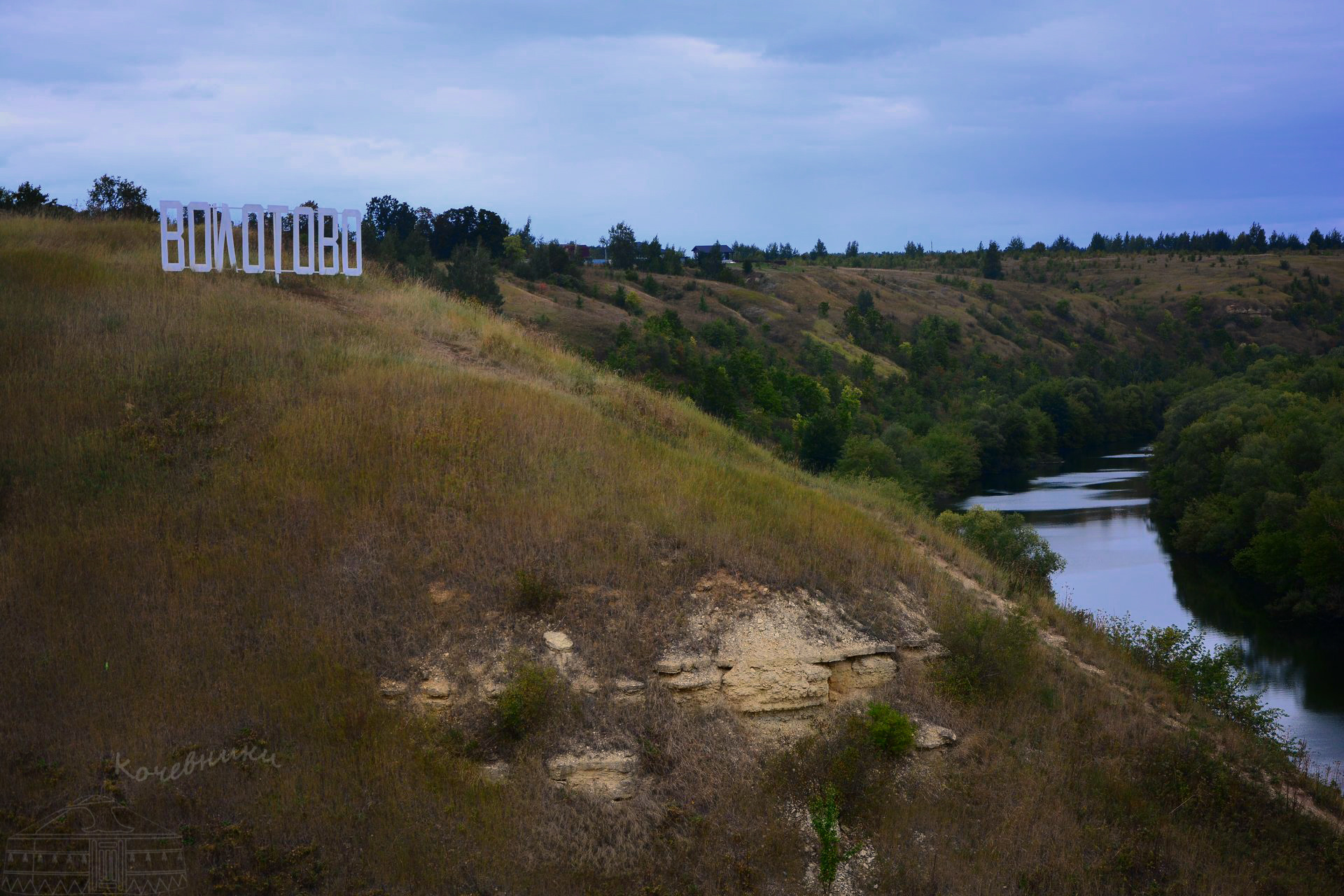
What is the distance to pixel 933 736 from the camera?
12.7m

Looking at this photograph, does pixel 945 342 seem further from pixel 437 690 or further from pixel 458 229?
pixel 437 690

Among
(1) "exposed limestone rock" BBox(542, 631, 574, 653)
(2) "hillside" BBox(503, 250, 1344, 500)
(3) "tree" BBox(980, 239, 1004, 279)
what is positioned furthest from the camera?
(3) "tree" BBox(980, 239, 1004, 279)

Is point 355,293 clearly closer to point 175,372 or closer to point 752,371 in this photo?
point 175,372

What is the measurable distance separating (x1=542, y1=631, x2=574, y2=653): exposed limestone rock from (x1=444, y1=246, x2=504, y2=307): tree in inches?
898

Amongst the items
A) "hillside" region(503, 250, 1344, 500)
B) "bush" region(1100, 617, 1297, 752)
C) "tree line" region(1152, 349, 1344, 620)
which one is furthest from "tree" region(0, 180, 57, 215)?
"tree line" region(1152, 349, 1344, 620)

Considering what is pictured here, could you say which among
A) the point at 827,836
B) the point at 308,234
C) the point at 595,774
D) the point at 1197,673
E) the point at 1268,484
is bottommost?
the point at 1268,484

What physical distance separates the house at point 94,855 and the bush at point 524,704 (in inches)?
138

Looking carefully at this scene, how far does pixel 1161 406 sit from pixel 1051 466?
20.2 m

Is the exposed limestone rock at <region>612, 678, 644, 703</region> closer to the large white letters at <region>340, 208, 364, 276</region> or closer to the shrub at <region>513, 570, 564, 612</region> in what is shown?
the shrub at <region>513, 570, 564, 612</region>

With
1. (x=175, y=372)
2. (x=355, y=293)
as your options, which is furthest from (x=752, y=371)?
(x=175, y=372)

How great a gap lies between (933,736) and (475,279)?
88.0 ft

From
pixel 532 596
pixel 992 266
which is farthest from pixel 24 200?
pixel 992 266

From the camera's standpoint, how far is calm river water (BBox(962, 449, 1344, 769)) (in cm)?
2616

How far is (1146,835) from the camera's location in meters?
12.1
